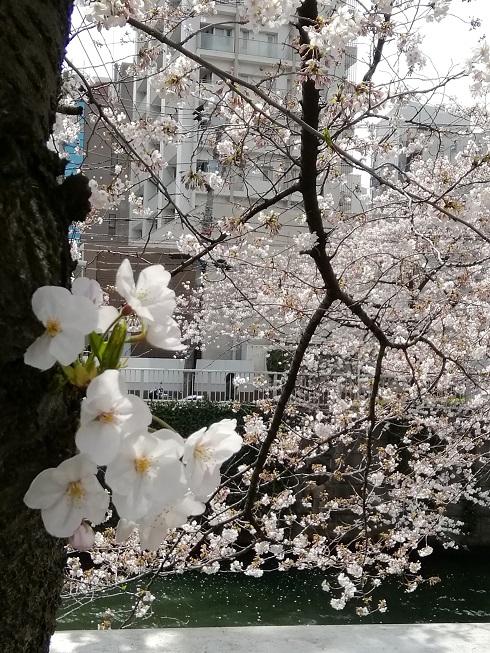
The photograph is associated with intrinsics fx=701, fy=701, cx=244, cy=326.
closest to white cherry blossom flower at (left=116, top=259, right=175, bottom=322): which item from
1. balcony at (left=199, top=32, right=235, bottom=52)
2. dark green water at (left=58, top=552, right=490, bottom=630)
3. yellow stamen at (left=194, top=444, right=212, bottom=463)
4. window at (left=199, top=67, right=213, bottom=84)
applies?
yellow stamen at (left=194, top=444, right=212, bottom=463)

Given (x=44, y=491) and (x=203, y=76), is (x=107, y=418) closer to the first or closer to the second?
(x=44, y=491)

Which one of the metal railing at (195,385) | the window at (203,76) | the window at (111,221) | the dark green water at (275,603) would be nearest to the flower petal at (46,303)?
the window at (203,76)

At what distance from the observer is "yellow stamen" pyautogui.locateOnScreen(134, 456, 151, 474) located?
47 centimetres

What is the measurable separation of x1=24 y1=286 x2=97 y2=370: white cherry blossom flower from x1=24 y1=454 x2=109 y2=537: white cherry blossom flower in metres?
0.07

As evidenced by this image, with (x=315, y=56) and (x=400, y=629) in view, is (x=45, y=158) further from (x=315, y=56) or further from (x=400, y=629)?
(x=400, y=629)

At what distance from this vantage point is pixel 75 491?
1.58 feet

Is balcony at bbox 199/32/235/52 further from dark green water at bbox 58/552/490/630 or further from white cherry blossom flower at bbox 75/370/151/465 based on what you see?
white cherry blossom flower at bbox 75/370/151/465

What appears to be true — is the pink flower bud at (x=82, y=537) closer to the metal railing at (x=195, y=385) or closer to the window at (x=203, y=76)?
the window at (x=203, y=76)

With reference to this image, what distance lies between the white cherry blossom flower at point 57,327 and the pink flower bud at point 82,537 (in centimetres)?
15

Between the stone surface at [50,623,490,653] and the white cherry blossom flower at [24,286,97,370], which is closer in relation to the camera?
the white cherry blossom flower at [24,286,97,370]

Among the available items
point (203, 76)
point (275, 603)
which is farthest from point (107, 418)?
point (275, 603)

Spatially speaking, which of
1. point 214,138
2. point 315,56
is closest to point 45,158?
point 315,56

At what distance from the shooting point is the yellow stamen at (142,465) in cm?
47

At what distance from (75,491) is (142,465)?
2.1 inches
